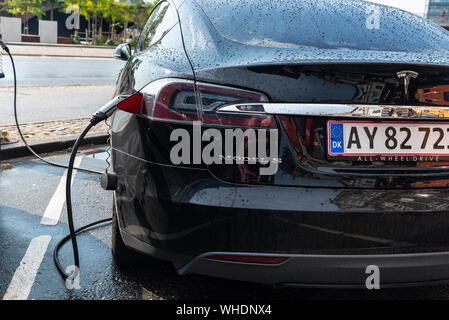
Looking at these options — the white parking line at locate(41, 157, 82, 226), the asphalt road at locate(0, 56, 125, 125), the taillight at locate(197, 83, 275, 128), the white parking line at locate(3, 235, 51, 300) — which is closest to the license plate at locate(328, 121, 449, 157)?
the taillight at locate(197, 83, 275, 128)

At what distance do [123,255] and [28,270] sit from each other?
583 millimetres

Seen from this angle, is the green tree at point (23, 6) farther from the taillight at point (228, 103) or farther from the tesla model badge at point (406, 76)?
the tesla model badge at point (406, 76)

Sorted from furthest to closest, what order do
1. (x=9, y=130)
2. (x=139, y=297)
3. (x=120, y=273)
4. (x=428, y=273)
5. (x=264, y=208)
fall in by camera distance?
1. (x=9, y=130)
2. (x=120, y=273)
3. (x=139, y=297)
4. (x=428, y=273)
5. (x=264, y=208)

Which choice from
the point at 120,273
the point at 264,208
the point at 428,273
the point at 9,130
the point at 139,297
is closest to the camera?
the point at 264,208

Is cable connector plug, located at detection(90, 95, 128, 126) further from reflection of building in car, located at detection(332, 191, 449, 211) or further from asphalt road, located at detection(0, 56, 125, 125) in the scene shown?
asphalt road, located at detection(0, 56, 125, 125)

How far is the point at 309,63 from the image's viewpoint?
80.7 inches

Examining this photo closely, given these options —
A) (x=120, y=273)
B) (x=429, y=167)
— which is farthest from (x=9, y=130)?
(x=429, y=167)

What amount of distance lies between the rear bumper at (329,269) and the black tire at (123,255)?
72cm

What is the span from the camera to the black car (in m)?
2.00

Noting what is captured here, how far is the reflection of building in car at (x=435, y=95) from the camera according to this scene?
207 centimetres

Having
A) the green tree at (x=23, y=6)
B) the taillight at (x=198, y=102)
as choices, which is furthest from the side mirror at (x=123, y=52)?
the green tree at (x=23, y=6)

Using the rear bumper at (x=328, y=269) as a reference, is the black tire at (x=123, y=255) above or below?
below
